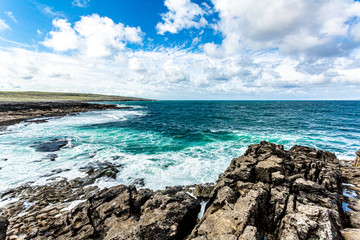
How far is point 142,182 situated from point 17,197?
8943mm

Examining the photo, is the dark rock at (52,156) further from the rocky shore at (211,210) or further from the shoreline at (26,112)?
the shoreline at (26,112)

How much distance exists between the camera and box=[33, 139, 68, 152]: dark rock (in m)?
20.8

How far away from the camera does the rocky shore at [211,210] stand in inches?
245

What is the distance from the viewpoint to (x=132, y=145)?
24.0m

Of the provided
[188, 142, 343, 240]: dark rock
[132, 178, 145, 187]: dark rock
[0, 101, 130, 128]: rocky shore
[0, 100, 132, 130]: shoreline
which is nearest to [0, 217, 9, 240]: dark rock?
[132, 178, 145, 187]: dark rock

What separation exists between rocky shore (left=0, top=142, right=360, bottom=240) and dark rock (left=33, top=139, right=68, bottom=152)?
34.3 ft

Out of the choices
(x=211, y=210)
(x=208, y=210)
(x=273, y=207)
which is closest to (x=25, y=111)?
(x=208, y=210)

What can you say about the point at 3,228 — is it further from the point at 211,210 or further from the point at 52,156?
the point at 52,156

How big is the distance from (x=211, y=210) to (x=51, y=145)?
1003 inches

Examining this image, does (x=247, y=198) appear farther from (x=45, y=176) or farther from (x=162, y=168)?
(x=45, y=176)

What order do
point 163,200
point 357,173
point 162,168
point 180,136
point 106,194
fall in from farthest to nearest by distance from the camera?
point 180,136 < point 162,168 < point 357,173 < point 106,194 < point 163,200

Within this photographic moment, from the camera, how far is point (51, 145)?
22.5m

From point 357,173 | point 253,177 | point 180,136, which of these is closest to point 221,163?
point 253,177

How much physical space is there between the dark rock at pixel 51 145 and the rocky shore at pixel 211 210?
1045 centimetres
